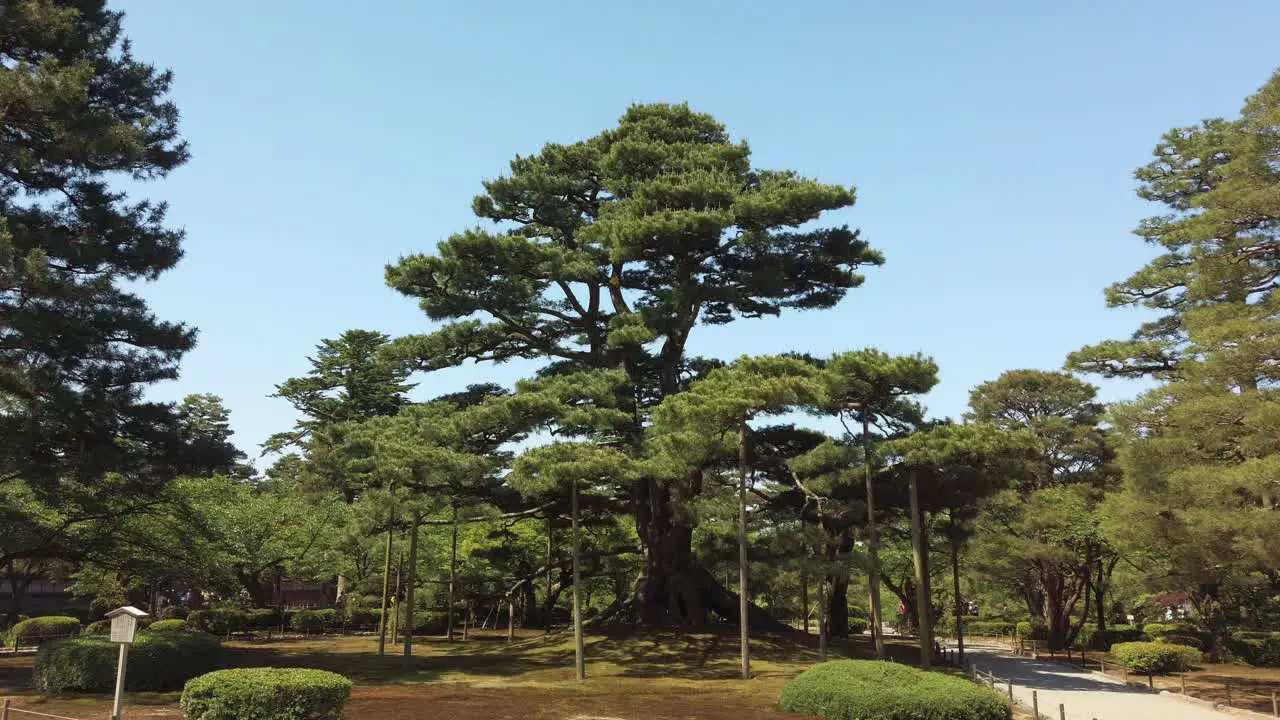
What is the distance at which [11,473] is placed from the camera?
1980 centimetres

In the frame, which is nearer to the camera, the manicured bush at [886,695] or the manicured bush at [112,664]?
the manicured bush at [886,695]

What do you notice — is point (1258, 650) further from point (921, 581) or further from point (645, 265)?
point (645, 265)

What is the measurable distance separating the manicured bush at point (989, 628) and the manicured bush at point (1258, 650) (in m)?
23.1

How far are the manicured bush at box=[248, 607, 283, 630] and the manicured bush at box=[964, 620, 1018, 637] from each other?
44.7 metres

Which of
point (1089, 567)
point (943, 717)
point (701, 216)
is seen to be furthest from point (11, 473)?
point (1089, 567)

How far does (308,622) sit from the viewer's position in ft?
142

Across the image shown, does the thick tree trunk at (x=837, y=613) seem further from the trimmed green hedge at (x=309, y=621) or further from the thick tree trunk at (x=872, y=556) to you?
the trimmed green hedge at (x=309, y=621)

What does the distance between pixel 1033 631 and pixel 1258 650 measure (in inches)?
466

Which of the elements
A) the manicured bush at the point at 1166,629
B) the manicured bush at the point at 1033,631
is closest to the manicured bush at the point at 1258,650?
the manicured bush at the point at 1166,629

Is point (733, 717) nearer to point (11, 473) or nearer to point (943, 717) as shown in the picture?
point (943, 717)

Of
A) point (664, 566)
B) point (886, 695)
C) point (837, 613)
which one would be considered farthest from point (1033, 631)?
point (886, 695)

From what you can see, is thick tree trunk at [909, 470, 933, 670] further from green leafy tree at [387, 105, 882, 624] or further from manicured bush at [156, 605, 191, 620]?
manicured bush at [156, 605, 191, 620]

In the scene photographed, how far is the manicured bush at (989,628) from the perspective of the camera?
56.7 meters

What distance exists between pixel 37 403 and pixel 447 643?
828 inches
